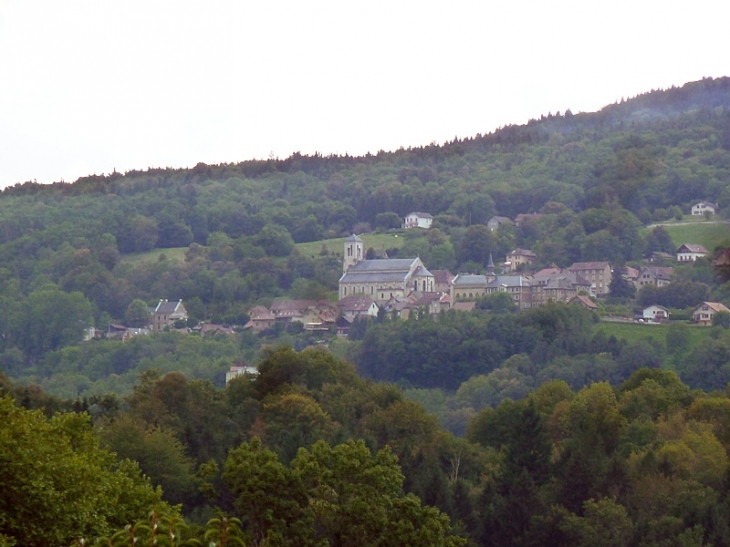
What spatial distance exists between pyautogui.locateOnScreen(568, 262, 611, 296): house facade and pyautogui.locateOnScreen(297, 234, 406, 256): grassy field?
102 ft

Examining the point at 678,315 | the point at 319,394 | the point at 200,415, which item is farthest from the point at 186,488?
the point at 678,315

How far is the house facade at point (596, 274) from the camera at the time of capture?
162 m

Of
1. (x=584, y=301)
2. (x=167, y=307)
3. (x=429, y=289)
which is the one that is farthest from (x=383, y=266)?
(x=584, y=301)

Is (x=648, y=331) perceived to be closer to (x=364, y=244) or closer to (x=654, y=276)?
(x=654, y=276)

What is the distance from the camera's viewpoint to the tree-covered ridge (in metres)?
29.4

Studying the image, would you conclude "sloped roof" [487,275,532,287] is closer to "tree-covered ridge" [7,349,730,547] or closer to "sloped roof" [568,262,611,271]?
"sloped roof" [568,262,611,271]

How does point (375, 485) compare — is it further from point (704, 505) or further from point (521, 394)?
point (521, 394)

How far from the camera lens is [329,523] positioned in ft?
98.5

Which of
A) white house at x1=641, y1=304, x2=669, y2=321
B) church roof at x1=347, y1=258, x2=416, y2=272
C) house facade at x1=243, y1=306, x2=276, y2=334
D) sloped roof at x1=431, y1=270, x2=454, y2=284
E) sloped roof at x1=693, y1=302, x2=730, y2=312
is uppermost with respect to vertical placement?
church roof at x1=347, y1=258, x2=416, y2=272

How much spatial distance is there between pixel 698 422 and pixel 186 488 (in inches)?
969

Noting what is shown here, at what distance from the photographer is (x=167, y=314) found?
553 ft

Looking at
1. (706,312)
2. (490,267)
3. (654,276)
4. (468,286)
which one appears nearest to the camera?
(706,312)

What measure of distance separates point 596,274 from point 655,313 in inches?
977

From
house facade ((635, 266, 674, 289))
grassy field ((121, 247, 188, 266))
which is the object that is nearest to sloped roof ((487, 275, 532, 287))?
house facade ((635, 266, 674, 289))
